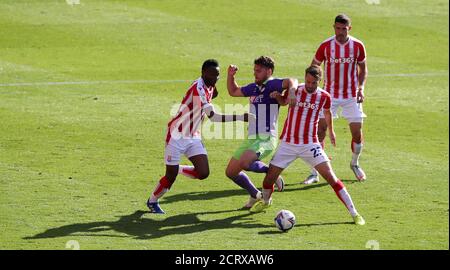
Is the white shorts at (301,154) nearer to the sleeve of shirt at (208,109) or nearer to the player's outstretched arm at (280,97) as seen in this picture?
the player's outstretched arm at (280,97)

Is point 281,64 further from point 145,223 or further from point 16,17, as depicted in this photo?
point 145,223

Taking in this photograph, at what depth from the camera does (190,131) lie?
13.9 meters

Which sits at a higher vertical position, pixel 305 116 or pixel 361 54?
pixel 361 54

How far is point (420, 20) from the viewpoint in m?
27.0

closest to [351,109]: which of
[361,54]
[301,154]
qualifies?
[361,54]

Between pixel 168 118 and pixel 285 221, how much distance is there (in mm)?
6588

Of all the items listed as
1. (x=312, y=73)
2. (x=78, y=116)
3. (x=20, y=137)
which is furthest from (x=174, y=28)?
(x=312, y=73)

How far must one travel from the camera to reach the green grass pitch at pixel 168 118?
43.1 ft

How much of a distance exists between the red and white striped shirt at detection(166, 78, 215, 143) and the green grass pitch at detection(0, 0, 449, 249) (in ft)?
3.68

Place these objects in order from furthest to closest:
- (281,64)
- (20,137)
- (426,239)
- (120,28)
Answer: (120,28) < (281,64) < (20,137) < (426,239)

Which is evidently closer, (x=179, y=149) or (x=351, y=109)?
(x=179, y=149)

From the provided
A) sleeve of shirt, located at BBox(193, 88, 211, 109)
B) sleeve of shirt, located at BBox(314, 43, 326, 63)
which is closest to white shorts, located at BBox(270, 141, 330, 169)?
sleeve of shirt, located at BBox(193, 88, 211, 109)

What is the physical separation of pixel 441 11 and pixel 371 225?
15846 millimetres

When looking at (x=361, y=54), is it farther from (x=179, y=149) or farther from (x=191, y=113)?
(x=179, y=149)
